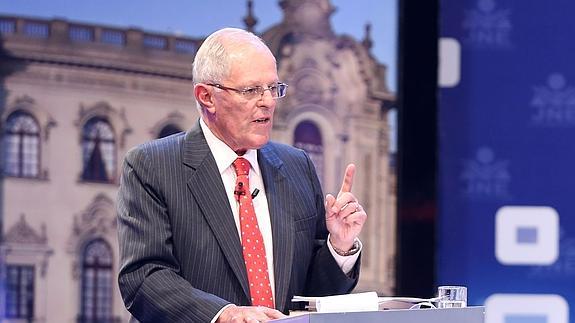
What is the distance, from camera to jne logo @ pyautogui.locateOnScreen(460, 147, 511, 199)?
4676 millimetres

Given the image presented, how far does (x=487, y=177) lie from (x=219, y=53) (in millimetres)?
2507

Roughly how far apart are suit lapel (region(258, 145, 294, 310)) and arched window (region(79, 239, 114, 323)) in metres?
2.16

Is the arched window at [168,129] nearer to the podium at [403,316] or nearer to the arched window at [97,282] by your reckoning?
the arched window at [97,282]

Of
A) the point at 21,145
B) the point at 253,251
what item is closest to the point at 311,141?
the point at 21,145

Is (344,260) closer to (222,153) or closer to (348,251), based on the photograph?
(348,251)

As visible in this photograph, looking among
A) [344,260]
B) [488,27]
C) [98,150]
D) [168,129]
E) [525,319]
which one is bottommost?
[525,319]

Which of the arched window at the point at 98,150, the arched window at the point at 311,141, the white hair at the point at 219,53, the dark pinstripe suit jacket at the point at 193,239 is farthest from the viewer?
the arched window at the point at 311,141

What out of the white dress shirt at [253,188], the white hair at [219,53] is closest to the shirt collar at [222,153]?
the white dress shirt at [253,188]

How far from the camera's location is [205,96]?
2.52 meters

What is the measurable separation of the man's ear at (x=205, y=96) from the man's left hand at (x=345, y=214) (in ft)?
1.23

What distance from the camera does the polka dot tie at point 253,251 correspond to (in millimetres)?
2451

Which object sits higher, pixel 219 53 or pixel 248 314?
pixel 219 53

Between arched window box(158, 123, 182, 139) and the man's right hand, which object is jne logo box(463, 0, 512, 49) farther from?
the man's right hand

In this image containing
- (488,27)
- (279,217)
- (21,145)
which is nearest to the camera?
(279,217)
